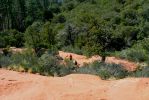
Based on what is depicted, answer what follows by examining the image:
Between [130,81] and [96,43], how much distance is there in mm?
15166

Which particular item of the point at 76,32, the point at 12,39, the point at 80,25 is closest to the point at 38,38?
the point at 76,32

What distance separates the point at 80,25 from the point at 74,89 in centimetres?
3217

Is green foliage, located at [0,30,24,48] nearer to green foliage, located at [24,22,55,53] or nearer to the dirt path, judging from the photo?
green foliage, located at [24,22,55,53]

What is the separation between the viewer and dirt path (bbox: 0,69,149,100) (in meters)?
11.3

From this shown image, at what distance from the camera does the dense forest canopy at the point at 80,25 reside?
28253 millimetres

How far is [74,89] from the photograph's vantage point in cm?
1191

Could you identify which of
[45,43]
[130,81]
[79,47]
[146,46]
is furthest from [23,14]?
[130,81]

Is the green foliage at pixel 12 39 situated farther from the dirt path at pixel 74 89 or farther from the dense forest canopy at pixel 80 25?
the dirt path at pixel 74 89

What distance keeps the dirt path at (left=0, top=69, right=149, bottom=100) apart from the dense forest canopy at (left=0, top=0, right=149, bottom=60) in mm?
14018

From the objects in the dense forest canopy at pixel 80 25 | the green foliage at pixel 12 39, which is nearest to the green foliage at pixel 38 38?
the dense forest canopy at pixel 80 25

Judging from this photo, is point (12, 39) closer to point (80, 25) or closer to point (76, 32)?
point (76, 32)

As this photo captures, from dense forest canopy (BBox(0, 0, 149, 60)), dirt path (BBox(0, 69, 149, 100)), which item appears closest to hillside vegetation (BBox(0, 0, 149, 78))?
dense forest canopy (BBox(0, 0, 149, 60))

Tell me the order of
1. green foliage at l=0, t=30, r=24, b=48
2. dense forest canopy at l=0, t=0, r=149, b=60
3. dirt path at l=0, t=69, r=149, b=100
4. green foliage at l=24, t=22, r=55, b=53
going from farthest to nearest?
green foliage at l=0, t=30, r=24, b=48 < green foliage at l=24, t=22, r=55, b=53 < dense forest canopy at l=0, t=0, r=149, b=60 < dirt path at l=0, t=69, r=149, b=100

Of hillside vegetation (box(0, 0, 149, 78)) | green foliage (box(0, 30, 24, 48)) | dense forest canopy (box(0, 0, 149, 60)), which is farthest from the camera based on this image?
green foliage (box(0, 30, 24, 48))
